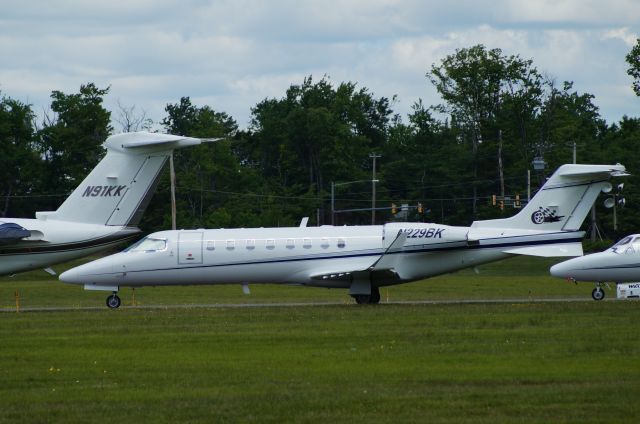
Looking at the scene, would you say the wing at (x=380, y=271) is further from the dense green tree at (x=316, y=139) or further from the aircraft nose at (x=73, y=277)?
the dense green tree at (x=316, y=139)

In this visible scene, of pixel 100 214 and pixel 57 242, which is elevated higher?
pixel 100 214

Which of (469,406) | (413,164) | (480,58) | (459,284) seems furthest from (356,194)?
(469,406)

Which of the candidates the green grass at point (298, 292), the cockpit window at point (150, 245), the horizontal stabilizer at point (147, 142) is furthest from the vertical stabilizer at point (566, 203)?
the cockpit window at point (150, 245)

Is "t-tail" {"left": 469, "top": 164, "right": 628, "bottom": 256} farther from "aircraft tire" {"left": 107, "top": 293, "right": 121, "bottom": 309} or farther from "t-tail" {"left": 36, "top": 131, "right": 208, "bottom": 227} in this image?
"aircraft tire" {"left": 107, "top": 293, "right": 121, "bottom": 309}

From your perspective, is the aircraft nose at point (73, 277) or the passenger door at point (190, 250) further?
the aircraft nose at point (73, 277)

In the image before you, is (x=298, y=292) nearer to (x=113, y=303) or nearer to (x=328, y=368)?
(x=113, y=303)

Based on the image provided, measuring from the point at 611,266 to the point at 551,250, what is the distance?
2274mm

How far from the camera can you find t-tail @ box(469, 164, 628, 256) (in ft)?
112

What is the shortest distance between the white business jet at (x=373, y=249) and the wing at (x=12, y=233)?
2.48 metres

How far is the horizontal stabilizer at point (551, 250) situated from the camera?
3416 cm

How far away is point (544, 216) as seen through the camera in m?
A: 34.6

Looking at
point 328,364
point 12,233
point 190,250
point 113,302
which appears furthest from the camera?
point 113,302

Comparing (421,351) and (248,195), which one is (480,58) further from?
(421,351)

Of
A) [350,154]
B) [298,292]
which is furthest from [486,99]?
[298,292]
